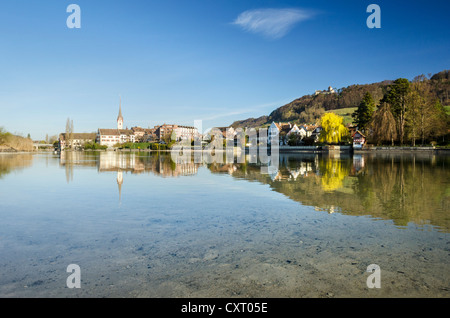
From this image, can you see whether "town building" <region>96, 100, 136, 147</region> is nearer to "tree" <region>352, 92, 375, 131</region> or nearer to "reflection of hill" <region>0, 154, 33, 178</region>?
"tree" <region>352, 92, 375, 131</region>

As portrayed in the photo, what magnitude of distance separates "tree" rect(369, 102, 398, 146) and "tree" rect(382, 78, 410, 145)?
2690 millimetres

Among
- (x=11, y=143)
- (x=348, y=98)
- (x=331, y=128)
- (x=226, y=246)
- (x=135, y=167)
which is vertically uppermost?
(x=348, y=98)

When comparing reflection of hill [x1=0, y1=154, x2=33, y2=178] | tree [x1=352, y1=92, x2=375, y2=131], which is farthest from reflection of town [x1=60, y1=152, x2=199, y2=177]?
tree [x1=352, y1=92, x2=375, y2=131]

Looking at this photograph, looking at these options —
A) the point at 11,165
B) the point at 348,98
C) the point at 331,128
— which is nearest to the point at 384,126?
the point at 331,128

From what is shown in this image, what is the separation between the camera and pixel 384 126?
184 ft

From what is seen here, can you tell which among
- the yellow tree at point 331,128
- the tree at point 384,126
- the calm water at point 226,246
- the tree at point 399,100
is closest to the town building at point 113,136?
the yellow tree at point 331,128

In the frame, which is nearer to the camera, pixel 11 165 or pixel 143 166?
pixel 143 166

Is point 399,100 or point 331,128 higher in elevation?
point 399,100

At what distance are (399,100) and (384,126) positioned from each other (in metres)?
10.5

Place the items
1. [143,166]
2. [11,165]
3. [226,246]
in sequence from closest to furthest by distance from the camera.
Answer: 1. [226,246]
2. [143,166]
3. [11,165]

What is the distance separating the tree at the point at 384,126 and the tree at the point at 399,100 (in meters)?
2.69

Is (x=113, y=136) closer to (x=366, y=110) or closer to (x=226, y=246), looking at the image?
(x=366, y=110)

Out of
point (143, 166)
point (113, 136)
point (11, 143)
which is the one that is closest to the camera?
point (143, 166)

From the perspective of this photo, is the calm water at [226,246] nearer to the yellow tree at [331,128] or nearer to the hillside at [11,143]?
the yellow tree at [331,128]
